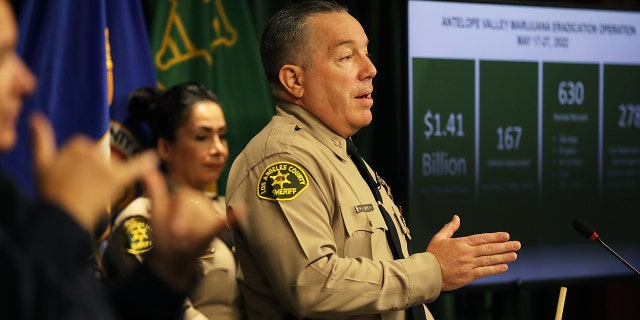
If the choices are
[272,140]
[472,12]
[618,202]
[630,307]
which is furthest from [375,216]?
[630,307]

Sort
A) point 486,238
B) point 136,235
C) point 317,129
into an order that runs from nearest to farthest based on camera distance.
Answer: point 486,238
point 317,129
point 136,235

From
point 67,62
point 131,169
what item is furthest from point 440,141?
point 131,169

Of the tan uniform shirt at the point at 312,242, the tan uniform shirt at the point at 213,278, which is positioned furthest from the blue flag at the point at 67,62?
the tan uniform shirt at the point at 312,242

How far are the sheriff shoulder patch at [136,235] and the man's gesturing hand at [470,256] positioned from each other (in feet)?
3.61

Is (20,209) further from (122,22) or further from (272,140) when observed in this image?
(122,22)

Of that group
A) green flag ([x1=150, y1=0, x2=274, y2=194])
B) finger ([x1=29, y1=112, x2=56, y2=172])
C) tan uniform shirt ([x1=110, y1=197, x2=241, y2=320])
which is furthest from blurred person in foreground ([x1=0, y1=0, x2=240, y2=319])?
green flag ([x1=150, y1=0, x2=274, y2=194])

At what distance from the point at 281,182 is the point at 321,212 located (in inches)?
4.6

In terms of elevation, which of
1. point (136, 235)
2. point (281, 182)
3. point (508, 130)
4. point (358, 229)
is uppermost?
point (508, 130)

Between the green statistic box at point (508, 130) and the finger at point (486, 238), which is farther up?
the green statistic box at point (508, 130)

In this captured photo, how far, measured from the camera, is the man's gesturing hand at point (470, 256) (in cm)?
208

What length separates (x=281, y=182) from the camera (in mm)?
2049

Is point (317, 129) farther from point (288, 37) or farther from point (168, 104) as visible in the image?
point (168, 104)

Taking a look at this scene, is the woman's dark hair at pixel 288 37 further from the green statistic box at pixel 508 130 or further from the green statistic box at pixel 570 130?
the green statistic box at pixel 570 130

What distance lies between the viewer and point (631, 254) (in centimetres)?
362
